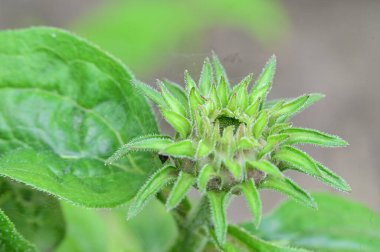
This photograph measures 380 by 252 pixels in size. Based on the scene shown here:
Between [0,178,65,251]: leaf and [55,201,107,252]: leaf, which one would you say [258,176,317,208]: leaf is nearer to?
[0,178,65,251]: leaf

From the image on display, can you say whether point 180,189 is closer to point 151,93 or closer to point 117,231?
point 151,93

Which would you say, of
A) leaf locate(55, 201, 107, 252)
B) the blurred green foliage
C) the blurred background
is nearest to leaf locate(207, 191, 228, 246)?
leaf locate(55, 201, 107, 252)

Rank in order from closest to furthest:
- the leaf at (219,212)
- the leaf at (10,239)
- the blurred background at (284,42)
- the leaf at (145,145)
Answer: the leaf at (219,212), the leaf at (145,145), the leaf at (10,239), the blurred background at (284,42)

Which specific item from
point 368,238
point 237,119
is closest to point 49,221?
point 237,119

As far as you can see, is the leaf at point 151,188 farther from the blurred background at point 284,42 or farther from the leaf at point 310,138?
the blurred background at point 284,42

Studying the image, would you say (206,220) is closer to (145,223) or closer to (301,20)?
(145,223)

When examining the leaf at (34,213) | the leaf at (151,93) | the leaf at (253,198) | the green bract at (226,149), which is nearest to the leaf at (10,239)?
the leaf at (34,213)

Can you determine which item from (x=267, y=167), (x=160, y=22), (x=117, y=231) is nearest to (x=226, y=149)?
(x=267, y=167)
